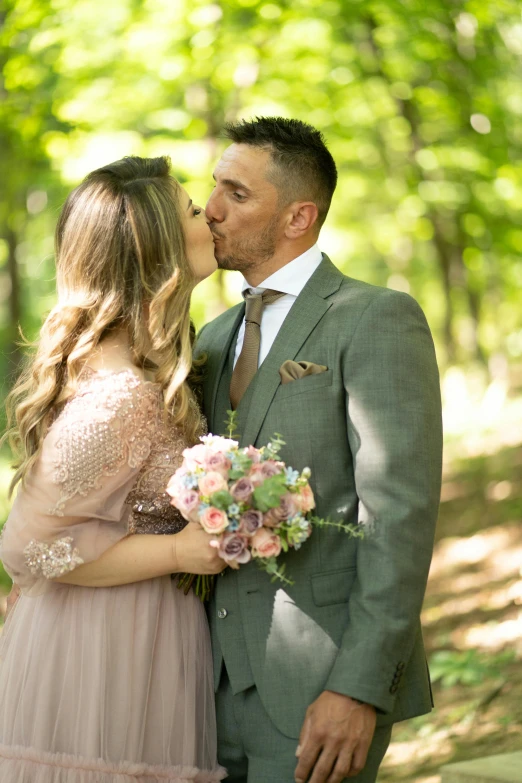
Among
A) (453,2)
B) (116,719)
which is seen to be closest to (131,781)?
(116,719)

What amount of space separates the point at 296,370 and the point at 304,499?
562 mm

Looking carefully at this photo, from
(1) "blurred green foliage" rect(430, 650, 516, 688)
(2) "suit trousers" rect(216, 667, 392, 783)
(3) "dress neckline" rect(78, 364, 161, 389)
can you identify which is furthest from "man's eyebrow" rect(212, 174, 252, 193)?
(1) "blurred green foliage" rect(430, 650, 516, 688)

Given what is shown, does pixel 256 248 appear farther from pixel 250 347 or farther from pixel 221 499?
pixel 221 499

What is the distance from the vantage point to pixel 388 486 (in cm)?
285

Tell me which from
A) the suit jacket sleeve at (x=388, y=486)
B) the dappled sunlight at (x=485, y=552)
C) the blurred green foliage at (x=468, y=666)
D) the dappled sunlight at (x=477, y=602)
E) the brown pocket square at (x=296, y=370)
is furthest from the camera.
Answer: the dappled sunlight at (x=485, y=552)

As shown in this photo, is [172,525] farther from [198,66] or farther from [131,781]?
[198,66]

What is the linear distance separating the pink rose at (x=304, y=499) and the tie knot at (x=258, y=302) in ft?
3.06

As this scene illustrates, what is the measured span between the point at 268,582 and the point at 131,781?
757 mm

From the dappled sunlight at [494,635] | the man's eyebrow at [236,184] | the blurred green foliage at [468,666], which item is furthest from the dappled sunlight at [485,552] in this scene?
the man's eyebrow at [236,184]

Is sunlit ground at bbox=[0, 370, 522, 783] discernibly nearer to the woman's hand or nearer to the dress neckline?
the woman's hand

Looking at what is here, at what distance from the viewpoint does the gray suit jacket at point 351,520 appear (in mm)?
2797

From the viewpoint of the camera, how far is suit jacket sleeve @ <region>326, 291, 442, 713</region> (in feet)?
9.05

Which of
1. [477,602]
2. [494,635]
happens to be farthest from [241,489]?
[477,602]

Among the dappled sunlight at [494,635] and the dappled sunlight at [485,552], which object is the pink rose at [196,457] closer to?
the dappled sunlight at [494,635]
